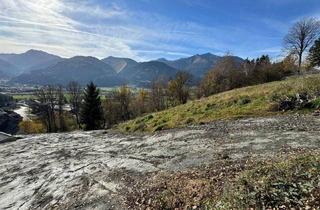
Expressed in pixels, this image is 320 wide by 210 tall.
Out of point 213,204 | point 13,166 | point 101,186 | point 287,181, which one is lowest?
point 13,166

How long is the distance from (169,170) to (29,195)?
7178 millimetres

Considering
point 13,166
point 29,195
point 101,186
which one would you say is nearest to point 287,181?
point 101,186

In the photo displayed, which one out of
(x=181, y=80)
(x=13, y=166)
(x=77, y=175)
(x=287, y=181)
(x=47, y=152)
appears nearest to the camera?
(x=287, y=181)

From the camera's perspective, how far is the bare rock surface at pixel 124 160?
44.1 ft

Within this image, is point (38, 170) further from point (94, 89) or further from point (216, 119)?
point (94, 89)

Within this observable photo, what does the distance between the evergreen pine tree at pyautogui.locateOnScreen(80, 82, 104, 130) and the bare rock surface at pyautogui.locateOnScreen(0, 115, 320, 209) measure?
36.6 m

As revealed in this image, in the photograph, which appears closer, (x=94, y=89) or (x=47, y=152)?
(x=47, y=152)

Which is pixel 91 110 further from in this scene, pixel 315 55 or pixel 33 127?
pixel 315 55

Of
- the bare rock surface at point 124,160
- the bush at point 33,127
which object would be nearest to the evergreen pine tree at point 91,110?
the bush at point 33,127

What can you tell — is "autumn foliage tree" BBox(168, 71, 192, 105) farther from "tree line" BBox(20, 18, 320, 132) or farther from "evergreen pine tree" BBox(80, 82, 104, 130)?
"evergreen pine tree" BBox(80, 82, 104, 130)

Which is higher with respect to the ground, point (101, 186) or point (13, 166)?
point (101, 186)

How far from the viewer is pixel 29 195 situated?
14805 mm

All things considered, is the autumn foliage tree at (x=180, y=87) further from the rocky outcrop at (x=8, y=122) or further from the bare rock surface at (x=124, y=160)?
the rocky outcrop at (x=8, y=122)

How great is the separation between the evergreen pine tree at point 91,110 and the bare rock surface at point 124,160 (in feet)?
120
